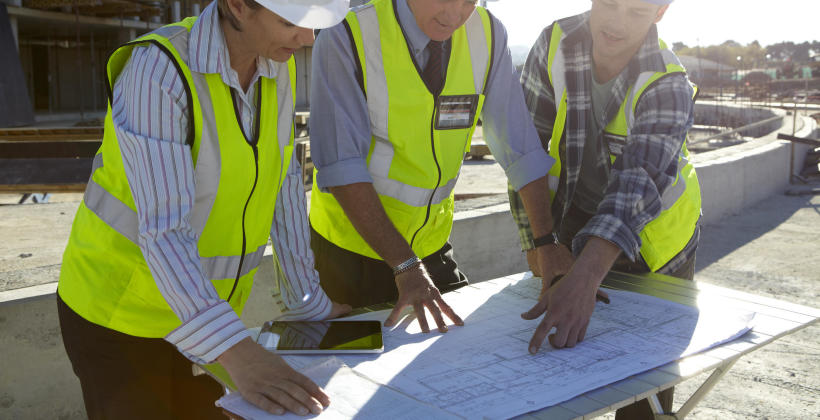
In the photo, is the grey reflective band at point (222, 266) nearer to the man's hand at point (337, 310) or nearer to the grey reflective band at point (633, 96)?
the man's hand at point (337, 310)

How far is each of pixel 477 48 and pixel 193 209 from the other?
1130 millimetres

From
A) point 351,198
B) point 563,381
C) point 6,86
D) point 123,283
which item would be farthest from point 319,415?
point 6,86

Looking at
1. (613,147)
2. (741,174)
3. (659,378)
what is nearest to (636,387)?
(659,378)

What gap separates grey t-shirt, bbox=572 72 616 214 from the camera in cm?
265

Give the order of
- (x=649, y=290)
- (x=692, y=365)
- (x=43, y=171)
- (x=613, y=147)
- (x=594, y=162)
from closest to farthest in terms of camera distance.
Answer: (x=692, y=365), (x=649, y=290), (x=613, y=147), (x=594, y=162), (x=43, y=171)

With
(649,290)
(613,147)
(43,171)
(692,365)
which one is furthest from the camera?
(43,171)

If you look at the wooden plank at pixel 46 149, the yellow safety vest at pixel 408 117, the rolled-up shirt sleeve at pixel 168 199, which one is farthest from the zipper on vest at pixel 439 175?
the wooden plank at pixel 46 149

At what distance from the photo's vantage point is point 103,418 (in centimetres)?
190

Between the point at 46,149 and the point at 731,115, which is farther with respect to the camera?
the point at 731,115

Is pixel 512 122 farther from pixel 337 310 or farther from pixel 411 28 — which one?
pixel 337 310

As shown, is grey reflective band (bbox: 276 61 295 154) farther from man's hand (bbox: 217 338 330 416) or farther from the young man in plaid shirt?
the young man in plaid shirt

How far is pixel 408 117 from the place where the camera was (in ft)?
7.84

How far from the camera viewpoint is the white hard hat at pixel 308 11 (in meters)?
A: 1.67

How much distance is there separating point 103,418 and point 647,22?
1.95 meters
